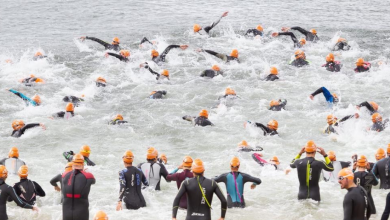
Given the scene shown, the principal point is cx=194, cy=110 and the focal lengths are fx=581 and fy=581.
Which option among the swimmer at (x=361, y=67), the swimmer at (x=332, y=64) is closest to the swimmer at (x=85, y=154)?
the swimmer at (x=332, y=64)

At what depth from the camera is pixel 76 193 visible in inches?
436

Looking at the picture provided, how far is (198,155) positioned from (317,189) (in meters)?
5.97

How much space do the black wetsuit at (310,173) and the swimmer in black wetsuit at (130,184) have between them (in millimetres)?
3486

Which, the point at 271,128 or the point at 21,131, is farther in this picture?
the point at 271,128

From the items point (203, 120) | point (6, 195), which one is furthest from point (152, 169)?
point (203, 120)

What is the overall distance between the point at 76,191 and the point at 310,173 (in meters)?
5.31

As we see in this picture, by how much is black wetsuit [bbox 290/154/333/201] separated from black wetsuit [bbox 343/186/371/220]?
10.2 feet

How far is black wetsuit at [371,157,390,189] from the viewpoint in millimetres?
13734

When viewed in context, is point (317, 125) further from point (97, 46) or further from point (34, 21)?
point (34, 21)

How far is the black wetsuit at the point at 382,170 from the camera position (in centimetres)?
1373

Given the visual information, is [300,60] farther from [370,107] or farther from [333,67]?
[370,107]

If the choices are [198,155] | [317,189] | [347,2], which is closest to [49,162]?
[198,155]

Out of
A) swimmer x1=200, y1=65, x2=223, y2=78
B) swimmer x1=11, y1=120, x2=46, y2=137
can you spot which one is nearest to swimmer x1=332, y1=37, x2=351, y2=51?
swimmer x1=200, y1=65, x2=223, y2=78

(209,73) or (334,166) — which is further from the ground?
(209,73)
